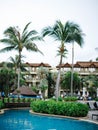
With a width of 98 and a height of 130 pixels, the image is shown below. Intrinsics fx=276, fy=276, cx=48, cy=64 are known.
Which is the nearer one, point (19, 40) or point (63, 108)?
point (63, 108)

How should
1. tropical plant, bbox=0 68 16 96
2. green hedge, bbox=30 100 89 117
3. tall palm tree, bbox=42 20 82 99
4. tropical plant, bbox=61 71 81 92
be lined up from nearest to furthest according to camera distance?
green hedge, bbox=30 100 89 117, tall palm tree, bbox=42 20 82 99, tropical plant, bbox=0 68 16 96, tropical plant, bbox=61 71 81 92

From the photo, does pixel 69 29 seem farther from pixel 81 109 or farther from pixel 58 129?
pixel 58 129

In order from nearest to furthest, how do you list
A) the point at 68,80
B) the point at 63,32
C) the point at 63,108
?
the point at 63,108, the point at 63,32, the point at 68,80

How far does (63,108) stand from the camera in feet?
71.6

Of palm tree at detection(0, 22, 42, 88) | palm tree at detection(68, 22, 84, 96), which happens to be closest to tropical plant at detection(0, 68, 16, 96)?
palm tree at detection(0, 22, 42, 88)

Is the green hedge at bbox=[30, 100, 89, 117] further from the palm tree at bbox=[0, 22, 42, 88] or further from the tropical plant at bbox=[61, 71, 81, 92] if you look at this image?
the tropical plant at bbox=[61, 71, 81, 92]

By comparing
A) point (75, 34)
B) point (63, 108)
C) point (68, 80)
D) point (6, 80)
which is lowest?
point (63, 108)

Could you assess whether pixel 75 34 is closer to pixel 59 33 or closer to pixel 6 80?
pixel 59 33

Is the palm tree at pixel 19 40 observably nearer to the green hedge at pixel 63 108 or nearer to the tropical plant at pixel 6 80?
the green hedge at pixel 63 108

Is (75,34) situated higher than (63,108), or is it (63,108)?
(75,34)

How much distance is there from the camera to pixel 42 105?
78.4 ft

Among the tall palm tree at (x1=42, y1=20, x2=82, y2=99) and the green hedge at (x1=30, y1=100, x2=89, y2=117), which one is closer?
the green hedge at (x1=30, y1=100, x2=89, y2=117)

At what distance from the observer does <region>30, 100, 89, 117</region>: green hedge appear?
21.0 m

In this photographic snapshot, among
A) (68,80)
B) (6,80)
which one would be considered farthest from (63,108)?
(68,80)
